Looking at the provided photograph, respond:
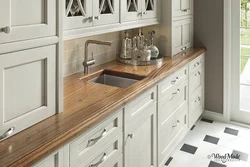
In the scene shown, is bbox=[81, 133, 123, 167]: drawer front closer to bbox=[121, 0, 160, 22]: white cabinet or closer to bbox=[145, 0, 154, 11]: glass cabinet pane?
bbox=[121, 0, 160, 22]: white cabinet

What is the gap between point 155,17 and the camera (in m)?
2.34

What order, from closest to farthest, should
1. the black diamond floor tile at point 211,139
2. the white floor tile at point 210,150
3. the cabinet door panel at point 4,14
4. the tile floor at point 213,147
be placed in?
the cabinet door panel at point 4,14, the tile floor at point 213,147, the white floor tile at point 210,150, the black diamond floor tile at point 211,139

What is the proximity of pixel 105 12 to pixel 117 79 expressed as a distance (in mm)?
533

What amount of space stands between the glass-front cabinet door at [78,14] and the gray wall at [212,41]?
1807 millimetres

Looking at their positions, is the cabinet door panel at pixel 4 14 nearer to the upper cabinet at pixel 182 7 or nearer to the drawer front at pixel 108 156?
Result: the drawer front at pixel 108 156

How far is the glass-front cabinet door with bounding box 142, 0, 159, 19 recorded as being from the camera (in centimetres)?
212

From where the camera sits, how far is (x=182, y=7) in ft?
8.66

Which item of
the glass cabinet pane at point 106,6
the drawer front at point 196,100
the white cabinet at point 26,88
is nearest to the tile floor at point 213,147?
the drawer front at point 196,100

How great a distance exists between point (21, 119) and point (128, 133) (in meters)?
0.68

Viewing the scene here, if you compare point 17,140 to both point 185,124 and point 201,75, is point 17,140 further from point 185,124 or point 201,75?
point 201,75

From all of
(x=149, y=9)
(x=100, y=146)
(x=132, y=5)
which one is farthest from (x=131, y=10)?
(x=100, y=146)

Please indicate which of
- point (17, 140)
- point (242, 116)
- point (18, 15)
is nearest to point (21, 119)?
point (17, 140)

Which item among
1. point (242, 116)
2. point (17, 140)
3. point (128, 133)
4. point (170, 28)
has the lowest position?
point (242, 116)

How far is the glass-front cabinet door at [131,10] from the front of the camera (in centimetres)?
187
